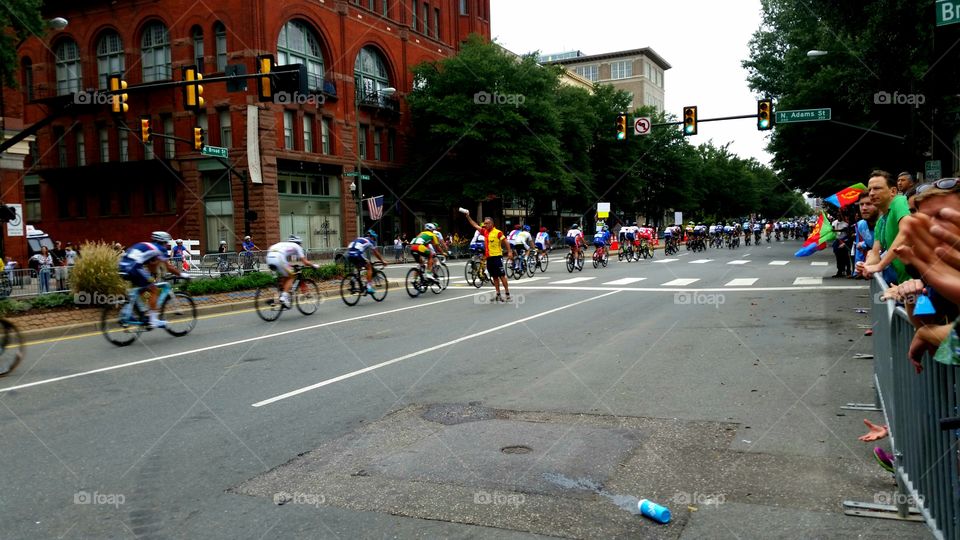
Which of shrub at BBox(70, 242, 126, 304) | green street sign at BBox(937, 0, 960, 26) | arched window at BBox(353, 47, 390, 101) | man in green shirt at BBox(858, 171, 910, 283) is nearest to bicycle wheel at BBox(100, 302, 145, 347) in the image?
shrub at BBox(70, 242, 126, 304)

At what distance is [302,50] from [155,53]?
8309 mm

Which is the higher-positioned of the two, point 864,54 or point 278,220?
point 864,54

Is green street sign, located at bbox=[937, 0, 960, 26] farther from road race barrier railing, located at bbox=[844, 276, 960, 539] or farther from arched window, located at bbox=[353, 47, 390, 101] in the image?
arched window, located at bbox=[353, 47, 390, 101]

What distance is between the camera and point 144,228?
43031 millimetres

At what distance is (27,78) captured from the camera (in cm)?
4625

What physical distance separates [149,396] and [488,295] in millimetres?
11674

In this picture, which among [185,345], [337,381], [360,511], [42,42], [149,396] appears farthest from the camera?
[42,42]

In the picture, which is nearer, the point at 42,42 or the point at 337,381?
the point at 337,381

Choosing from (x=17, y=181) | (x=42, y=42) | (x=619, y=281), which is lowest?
(x=619, y=281)

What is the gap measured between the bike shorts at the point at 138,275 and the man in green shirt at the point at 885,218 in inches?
404

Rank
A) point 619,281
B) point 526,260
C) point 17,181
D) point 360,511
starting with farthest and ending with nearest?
point 17,181 < point 526,260 < point 619,281 < point 360,511

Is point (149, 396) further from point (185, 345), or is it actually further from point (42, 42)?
point (42, 42)

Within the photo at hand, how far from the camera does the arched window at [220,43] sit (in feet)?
133

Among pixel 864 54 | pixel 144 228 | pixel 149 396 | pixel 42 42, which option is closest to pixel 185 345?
pixel 149 396
